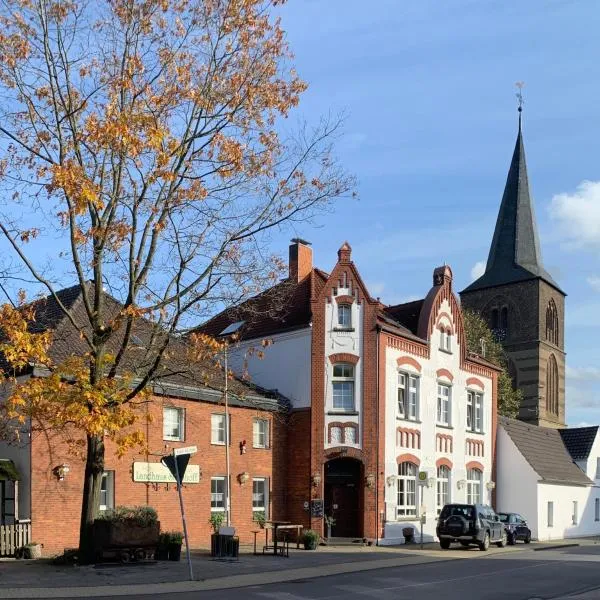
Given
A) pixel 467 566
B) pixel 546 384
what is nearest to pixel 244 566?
pixel 467 566

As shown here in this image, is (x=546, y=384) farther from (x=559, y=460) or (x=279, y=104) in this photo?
(x=279, y=104)

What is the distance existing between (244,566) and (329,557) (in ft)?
14.2

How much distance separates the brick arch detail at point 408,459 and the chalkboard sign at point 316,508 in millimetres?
3955

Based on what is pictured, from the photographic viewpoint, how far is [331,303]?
33.4 meters

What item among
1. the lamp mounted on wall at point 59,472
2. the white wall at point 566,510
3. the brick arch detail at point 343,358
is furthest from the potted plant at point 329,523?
the white wall at point 566,510

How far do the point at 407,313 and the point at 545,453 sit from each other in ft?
44.5

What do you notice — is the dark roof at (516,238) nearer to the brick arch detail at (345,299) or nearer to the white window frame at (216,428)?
the brick arch detail at (345,299)

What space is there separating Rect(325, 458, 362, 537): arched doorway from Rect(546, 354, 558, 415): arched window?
2178 inches

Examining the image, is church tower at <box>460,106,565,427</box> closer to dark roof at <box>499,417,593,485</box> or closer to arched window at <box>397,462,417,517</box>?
dark roof at <box>499,417,593,485</box>

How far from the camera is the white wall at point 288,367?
33281 millimetres

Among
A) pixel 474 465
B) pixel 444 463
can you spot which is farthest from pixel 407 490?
pixel 474 465

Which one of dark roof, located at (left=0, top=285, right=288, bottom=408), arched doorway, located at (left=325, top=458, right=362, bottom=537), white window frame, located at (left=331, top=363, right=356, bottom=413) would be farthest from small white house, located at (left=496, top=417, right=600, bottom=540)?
dark roof, located at (left=0, top=285, right=288, bottom=408)

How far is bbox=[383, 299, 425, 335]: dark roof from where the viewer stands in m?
38.2

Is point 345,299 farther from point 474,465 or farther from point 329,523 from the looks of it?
point 474,465
